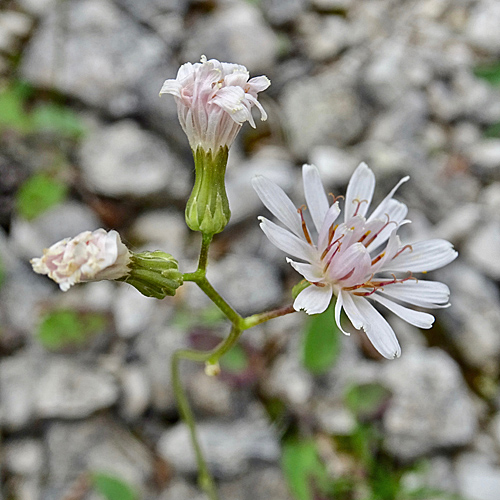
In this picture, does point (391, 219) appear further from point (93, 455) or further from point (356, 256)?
point (93, 455)

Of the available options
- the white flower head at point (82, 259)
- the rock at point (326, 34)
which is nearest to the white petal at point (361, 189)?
the white flower head at point (82, 259)

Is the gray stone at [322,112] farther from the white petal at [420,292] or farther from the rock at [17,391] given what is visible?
the white petal at [420,292]

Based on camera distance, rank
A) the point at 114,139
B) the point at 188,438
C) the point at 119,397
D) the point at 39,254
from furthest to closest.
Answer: the point at 114,139, the point at 39,254, the point at 119,397, the point at 188,438

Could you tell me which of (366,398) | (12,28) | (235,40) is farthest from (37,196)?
(366,398)

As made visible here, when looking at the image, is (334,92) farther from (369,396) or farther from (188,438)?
(188,438)

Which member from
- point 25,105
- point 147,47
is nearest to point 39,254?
point 25,105
